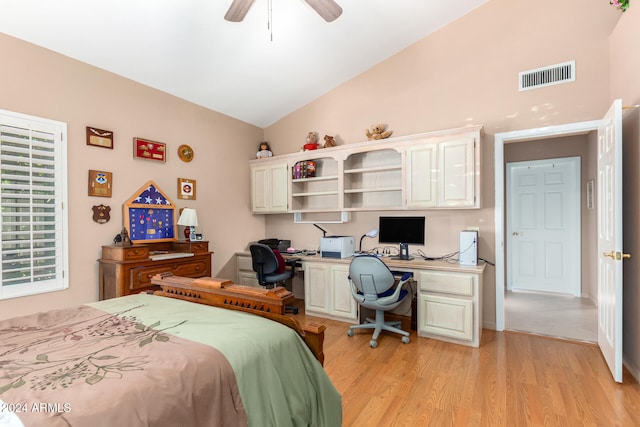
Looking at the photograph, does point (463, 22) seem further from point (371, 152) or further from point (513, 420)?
point (513, 420)

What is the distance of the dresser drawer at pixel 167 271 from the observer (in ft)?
9.88

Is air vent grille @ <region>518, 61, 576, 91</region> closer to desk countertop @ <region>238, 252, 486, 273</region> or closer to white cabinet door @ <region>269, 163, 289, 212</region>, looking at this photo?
desk countertop @ <region>238, 252, 486, 273</region>

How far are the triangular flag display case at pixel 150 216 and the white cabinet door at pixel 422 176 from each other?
9.24 ft

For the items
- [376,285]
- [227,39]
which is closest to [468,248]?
[376,285]

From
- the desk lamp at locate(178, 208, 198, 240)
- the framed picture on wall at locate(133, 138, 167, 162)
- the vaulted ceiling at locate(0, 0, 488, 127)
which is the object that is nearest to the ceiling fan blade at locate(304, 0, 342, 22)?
the vaulted ceiling at locate(0, 0, 488, 127)

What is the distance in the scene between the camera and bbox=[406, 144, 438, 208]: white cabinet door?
3506mm

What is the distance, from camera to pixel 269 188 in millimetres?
4688

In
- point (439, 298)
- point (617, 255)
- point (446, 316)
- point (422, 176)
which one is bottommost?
point (446, 316)

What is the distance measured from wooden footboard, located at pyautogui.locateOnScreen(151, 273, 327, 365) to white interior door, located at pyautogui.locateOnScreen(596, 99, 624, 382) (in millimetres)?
2279

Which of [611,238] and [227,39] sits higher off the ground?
[227,39]

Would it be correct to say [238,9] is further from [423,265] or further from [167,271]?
[423,265]

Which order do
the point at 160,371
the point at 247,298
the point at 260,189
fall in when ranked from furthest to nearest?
1. the point at 260,189
2. the point at 247,298
3. the point at 160,371

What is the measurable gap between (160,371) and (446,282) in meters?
2.76

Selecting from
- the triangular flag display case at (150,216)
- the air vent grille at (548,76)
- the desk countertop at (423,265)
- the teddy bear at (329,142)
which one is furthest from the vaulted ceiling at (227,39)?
the desk countertop at (423,265)
